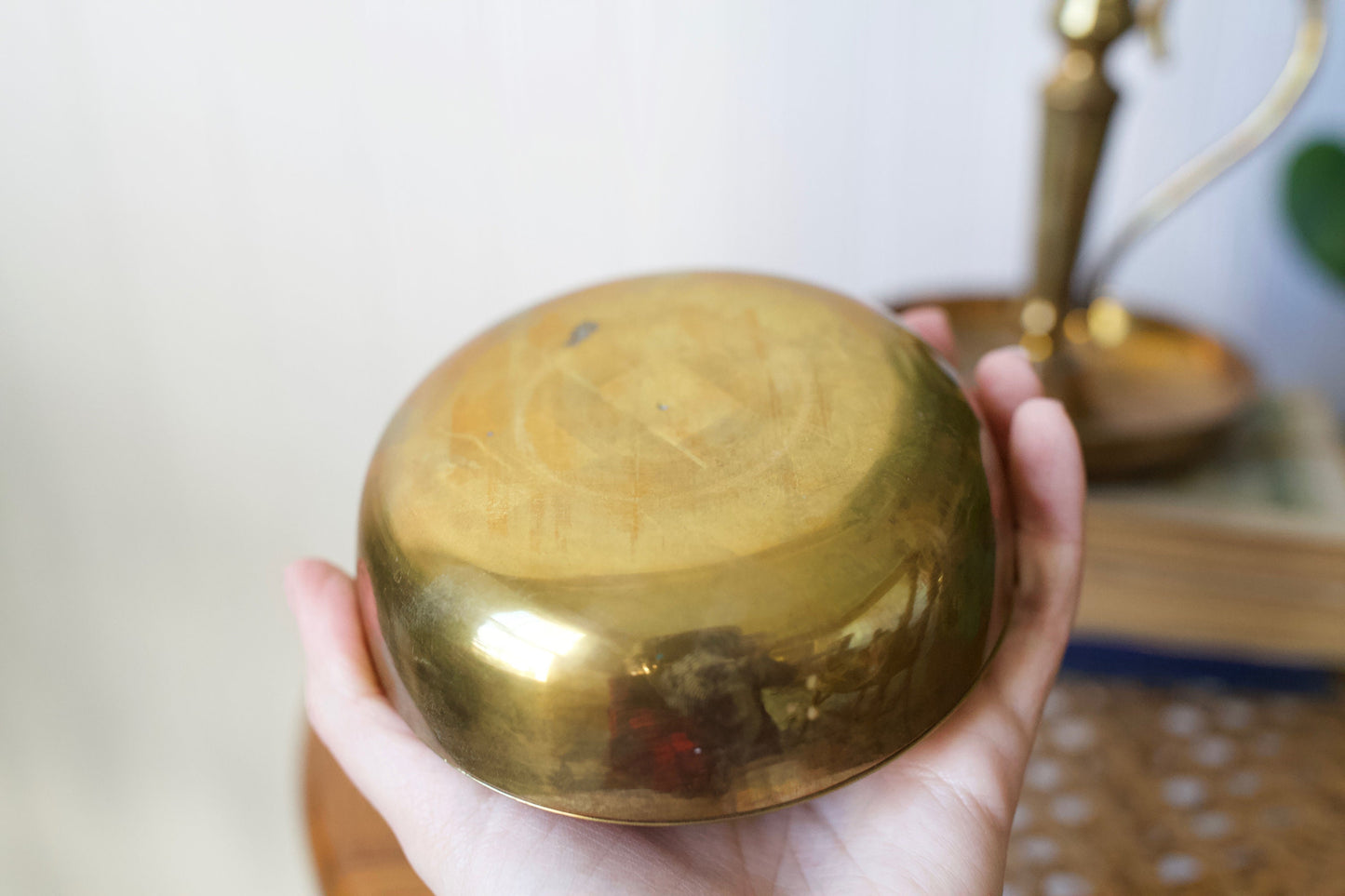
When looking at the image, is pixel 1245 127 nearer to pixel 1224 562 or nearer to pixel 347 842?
pixel 1224 562

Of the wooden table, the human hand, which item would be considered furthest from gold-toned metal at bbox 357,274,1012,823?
the wooden table

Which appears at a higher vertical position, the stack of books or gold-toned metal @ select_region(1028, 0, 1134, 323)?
gold-toned metal @ select_region(1028, 0, 1134, 323)

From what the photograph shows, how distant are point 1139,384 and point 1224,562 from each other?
121 millimetres

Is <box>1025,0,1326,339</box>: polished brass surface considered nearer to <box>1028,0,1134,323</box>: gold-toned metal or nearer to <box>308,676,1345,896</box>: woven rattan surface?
<box>1028,0,1134,323</box>: gold-toned metal

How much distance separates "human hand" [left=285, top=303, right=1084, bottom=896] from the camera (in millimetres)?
368

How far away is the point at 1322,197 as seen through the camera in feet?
2.07

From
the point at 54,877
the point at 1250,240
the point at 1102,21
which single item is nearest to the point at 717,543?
the point at 1102,21

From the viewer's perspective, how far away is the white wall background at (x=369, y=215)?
0.67m

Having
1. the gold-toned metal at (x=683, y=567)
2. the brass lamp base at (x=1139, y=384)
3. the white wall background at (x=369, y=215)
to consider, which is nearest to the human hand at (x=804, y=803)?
the gold-toned metal at (x=683, y=567)

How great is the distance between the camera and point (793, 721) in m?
0.30

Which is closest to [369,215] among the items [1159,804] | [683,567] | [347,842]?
[347,842]

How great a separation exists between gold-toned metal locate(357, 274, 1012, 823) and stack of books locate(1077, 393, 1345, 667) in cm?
25

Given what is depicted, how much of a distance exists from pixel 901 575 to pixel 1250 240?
618 mm

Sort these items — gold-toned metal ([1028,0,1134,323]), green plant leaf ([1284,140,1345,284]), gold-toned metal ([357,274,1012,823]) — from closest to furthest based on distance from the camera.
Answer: gold-toned metal ([357,274,1012,823]) < gold-toned metal ([1028,0,1134,323]) < green plant leaf ([1284,140,1345,284])
